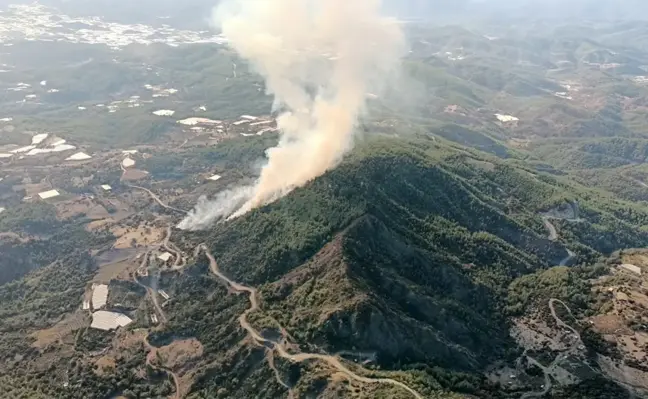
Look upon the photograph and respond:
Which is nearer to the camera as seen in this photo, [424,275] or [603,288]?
[424,275]

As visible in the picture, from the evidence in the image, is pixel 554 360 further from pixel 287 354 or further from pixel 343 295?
pixel 287 354

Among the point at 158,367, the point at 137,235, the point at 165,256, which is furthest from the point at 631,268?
the point at 137,235

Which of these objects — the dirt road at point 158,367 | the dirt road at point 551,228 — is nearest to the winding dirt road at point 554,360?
the dirt road at point 551,228

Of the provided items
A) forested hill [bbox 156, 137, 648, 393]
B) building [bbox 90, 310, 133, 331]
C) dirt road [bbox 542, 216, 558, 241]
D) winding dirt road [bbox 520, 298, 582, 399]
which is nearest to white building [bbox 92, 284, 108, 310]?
building [bbox 90, 310, 133, 331]

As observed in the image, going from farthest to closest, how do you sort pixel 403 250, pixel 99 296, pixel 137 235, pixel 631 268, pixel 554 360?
pixel 137 235
pixel 631 268
pixel 99 296
pixel 403 250
pixel 554 360

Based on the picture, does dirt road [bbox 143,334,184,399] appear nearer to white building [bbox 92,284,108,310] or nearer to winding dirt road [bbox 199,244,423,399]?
winding dirt road [bbox 199,244,423,399]

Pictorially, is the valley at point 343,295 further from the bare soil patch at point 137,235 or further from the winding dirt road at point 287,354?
the bare soil patch at point 137,235

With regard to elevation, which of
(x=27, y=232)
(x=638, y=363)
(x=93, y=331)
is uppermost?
(x=638, y=363)

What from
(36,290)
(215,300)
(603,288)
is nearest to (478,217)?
(603,288)

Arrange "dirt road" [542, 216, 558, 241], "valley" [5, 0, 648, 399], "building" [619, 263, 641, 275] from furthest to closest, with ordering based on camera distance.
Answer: "dirt road" [542, 216, 558, 241], "building" [619, 263, 641, 275], "valley" [5, 0, 648, 399]

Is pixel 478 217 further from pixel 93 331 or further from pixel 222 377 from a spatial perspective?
pixel 93 331

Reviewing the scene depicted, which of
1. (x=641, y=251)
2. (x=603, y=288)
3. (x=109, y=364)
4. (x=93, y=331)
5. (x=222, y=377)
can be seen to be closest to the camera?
(x=222, y=377)
